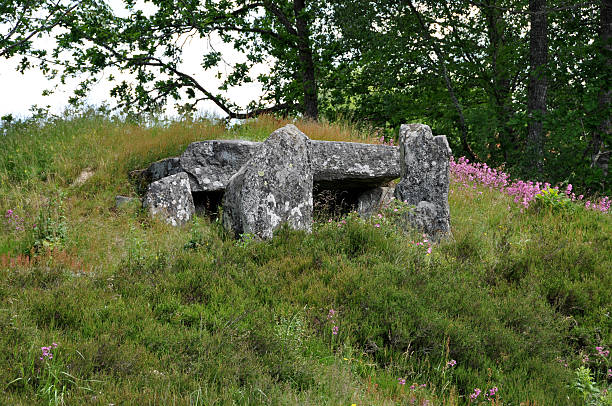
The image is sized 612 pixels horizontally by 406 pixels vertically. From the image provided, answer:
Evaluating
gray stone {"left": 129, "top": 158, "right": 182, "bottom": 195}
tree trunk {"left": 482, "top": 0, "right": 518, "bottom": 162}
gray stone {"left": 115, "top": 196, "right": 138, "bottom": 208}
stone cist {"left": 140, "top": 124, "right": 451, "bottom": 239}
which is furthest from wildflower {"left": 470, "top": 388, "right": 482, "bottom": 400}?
tree trunk {"left": 482, "top": 0, "right": 518, "bottom": 162}

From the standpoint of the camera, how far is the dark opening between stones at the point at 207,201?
991 cm

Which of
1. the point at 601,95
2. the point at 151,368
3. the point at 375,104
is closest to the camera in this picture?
the point at 151,368

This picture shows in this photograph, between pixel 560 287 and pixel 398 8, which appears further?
pixel 398 8

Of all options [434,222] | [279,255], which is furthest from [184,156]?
[434,222]

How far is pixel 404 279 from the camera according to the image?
20.2ft

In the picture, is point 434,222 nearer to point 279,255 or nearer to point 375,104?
point 279,255

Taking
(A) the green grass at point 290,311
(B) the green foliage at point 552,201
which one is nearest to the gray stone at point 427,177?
(A) the green grass at point 290,311

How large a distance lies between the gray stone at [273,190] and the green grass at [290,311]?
15.9 inches

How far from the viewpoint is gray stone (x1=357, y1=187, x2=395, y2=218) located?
9961 mm

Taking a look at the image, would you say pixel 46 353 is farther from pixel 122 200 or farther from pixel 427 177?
pixel 427 177

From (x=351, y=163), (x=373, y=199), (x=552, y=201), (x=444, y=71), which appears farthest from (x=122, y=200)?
(x=444, y=71)

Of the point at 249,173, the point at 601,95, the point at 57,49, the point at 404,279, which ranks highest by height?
the point at 57,49

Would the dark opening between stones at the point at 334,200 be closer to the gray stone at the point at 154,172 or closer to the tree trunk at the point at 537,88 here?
the gray stone at the point at 154,172

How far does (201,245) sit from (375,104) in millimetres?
12013
